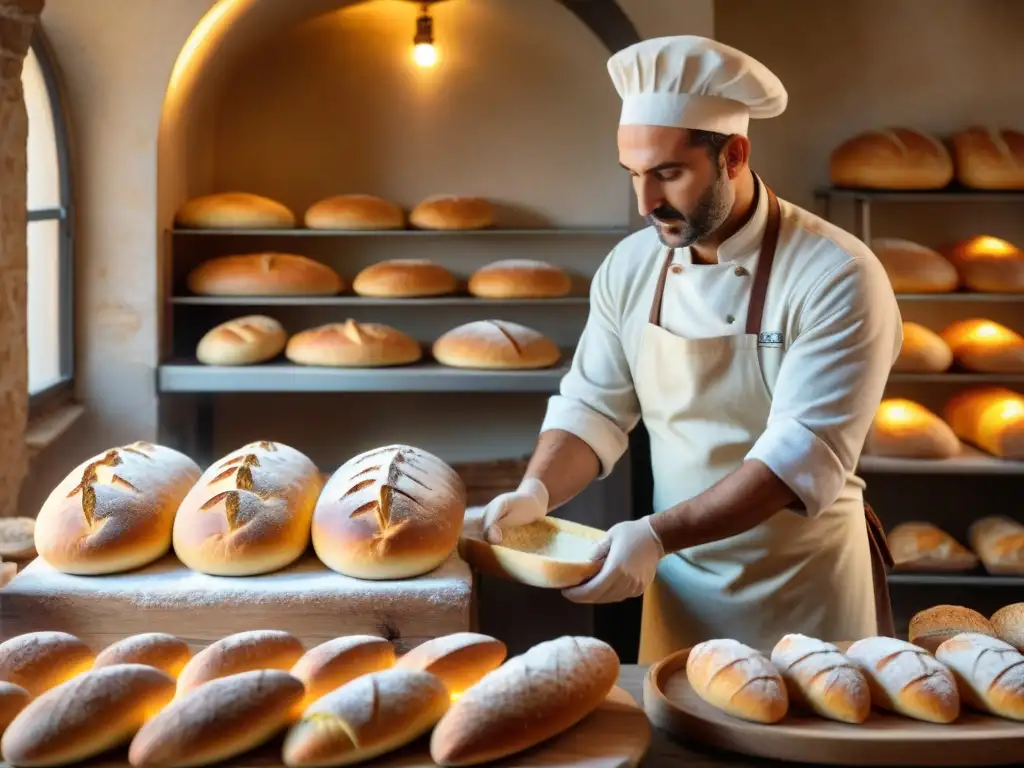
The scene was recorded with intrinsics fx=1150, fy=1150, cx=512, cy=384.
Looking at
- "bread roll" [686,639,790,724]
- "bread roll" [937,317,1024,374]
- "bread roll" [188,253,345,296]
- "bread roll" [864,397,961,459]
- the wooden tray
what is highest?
"bread roll" [188,253,345,296]

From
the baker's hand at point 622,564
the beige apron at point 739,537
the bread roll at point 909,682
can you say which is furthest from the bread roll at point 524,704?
the beige apron at point 739,537

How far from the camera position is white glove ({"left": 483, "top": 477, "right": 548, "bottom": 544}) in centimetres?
181

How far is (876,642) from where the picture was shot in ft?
4.51

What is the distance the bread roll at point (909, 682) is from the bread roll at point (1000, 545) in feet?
8.64

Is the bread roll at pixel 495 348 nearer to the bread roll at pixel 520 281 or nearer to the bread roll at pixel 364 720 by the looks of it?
the bread roll at pixel 520 281

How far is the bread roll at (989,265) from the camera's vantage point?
147 inches

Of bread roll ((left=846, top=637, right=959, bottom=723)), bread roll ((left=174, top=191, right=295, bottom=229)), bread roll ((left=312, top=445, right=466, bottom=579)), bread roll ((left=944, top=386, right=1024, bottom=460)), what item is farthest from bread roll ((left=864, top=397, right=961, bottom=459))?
bread roll ((left=846, top=637, right=959, bottom=723))

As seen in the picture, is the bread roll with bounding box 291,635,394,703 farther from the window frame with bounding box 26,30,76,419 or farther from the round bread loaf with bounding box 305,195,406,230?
the round bread loaf with bounding box 305,195,406,230

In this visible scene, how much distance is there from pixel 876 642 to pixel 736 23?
3131 mm

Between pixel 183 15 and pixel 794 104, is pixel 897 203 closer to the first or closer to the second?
pixel 794 104

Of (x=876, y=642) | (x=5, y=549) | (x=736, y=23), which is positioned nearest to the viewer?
(x=876, y=642)

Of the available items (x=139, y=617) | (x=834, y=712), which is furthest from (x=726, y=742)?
(x=139, y=617)

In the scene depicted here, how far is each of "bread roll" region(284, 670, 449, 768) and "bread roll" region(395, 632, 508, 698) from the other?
6 centimetres

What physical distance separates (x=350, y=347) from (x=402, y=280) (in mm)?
297
